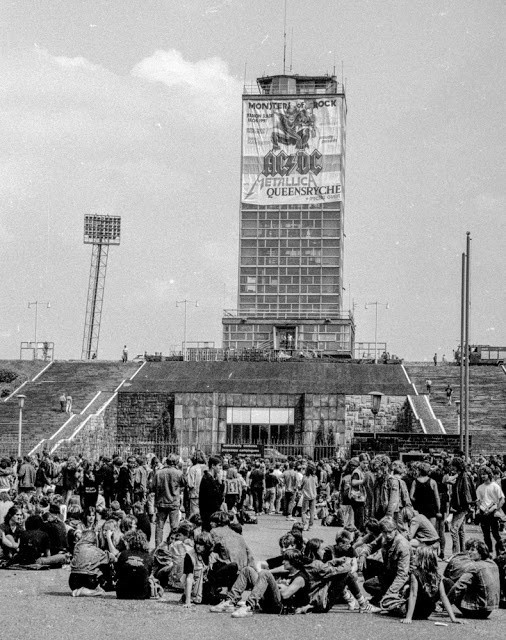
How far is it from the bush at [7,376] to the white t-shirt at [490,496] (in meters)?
42.4

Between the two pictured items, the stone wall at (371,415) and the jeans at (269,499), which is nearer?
the jeans at (269,499)

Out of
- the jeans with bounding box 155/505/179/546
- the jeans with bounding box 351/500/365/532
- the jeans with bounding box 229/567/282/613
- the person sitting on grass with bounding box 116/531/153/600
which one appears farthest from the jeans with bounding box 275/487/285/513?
the jeans with bounding box 229/567/282/613

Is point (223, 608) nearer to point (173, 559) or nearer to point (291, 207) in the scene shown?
point (173, 559)

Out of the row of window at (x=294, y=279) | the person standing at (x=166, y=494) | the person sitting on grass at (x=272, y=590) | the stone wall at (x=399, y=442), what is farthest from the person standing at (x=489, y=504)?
the row of window at (x=294, y=279)

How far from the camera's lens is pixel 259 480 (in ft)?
89.8

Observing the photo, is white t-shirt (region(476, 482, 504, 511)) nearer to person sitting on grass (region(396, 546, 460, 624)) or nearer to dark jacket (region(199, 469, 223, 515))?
dark jacket (region(199, 469, 223, 515))

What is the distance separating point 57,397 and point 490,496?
1500 inches

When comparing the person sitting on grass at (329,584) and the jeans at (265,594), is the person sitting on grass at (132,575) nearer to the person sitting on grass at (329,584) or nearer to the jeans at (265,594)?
the jeans at (265,594)

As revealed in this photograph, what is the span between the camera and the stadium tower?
7688cm

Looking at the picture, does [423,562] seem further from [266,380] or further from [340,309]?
[340,309]

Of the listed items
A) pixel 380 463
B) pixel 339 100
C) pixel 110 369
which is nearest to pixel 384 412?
pixel 110 369

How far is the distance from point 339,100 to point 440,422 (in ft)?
121

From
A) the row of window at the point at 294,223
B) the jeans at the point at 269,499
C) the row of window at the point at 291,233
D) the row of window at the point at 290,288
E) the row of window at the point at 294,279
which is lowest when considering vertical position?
the jeans at the point at 269,499

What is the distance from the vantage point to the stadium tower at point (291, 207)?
76875mm
